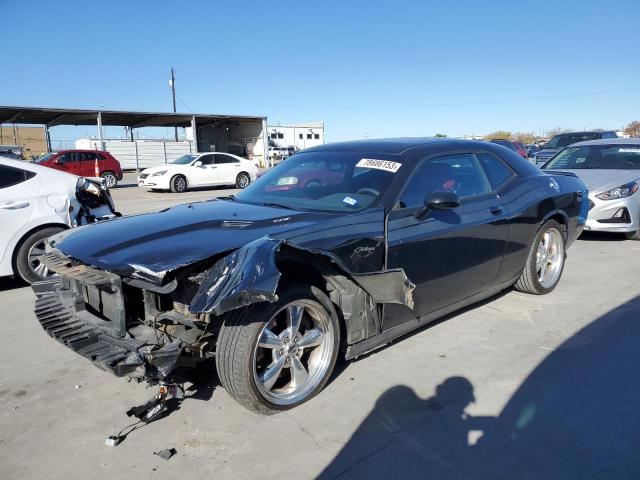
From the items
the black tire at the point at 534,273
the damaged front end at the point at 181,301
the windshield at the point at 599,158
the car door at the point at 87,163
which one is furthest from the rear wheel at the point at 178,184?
the damaged front end at the point at 181,301

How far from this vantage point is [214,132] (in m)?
47.2

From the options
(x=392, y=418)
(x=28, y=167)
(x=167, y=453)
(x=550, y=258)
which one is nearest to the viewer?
(x=167, y=453)

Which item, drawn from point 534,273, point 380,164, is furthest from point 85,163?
point 534,273

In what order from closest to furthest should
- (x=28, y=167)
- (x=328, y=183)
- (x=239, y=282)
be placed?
(x=239, y=282) < (x=328, y=183) < (x=28, y=167)

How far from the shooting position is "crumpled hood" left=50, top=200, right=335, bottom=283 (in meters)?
2.68

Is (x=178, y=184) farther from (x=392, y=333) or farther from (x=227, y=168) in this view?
(x=392, y=333)

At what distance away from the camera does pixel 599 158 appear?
28.8 feet

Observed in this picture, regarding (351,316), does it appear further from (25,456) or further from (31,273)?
(31,273)

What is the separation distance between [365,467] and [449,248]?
181 centimetres

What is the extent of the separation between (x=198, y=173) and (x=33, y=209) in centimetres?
1368

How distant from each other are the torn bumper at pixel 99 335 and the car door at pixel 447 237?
1.50 m

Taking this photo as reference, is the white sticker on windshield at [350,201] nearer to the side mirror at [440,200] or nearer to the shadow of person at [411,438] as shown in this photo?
the side mirror at [440,200]

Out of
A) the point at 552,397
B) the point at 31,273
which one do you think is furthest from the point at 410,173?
the point at 31,273

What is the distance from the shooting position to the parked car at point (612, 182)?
7.49 m
